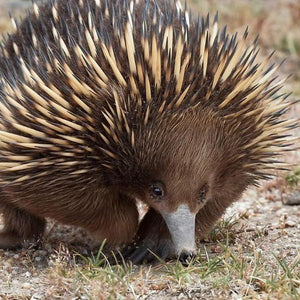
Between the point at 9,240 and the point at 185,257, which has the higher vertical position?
the point at 185,257

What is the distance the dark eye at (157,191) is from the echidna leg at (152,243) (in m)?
0.43

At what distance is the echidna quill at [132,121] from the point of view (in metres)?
3.37

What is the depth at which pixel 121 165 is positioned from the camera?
3.46m

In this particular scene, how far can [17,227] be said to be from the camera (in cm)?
412

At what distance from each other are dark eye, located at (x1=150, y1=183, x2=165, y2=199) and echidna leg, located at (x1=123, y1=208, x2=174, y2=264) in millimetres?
431

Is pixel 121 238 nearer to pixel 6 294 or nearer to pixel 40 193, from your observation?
pixel 40 193

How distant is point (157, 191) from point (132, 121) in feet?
1.14

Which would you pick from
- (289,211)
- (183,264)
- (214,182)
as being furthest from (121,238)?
(289,211)

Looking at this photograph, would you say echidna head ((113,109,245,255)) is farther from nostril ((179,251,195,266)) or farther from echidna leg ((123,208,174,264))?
echidna leg ((123,208,174,264))

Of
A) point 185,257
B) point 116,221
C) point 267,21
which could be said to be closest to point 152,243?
point 116,221

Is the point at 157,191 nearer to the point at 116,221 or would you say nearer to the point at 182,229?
the point at 182,229

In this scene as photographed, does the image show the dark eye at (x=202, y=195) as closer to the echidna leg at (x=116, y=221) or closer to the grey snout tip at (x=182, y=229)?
the grey snout tip at (x=182, y=229)

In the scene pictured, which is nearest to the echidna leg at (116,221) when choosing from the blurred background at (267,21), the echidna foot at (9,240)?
the echidna foot at (9,240)

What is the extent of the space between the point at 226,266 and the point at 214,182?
419 mm
